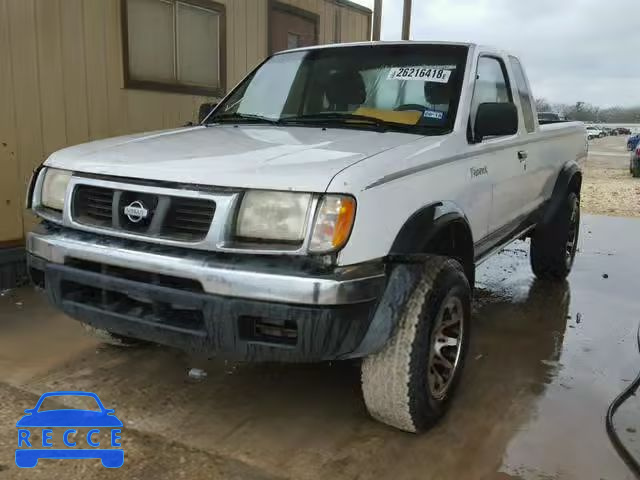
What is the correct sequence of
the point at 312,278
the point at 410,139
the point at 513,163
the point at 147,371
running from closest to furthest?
the point at 312,278 → the point at 410,139 → the point at 147,371 → the point at 513,163

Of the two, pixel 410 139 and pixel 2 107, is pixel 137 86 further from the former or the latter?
pixel 410 139

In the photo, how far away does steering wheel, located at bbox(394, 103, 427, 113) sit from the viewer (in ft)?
10.8

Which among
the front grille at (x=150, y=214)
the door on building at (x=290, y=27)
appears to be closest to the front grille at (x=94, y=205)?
the front grille at (x=150, y=214)

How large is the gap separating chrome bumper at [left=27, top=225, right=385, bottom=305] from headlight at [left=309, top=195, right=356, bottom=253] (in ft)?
0.34

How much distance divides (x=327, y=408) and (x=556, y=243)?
3.10m

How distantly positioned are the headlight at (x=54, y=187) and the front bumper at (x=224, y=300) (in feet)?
1.16

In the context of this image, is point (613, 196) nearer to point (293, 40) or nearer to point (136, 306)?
point (293, 40)

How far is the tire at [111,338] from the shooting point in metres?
3.60

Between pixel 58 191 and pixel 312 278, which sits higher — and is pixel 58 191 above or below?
above

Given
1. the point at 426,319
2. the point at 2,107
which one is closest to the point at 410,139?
the point at 426,319

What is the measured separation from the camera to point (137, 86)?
5.89 meters

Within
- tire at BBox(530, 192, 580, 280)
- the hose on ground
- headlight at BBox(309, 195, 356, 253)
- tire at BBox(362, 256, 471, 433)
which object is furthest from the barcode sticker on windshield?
tire at BBox(530, 192, 580, 280)

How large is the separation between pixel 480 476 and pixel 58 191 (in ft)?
7.65

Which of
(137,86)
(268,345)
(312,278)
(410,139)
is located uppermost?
(137,86)
